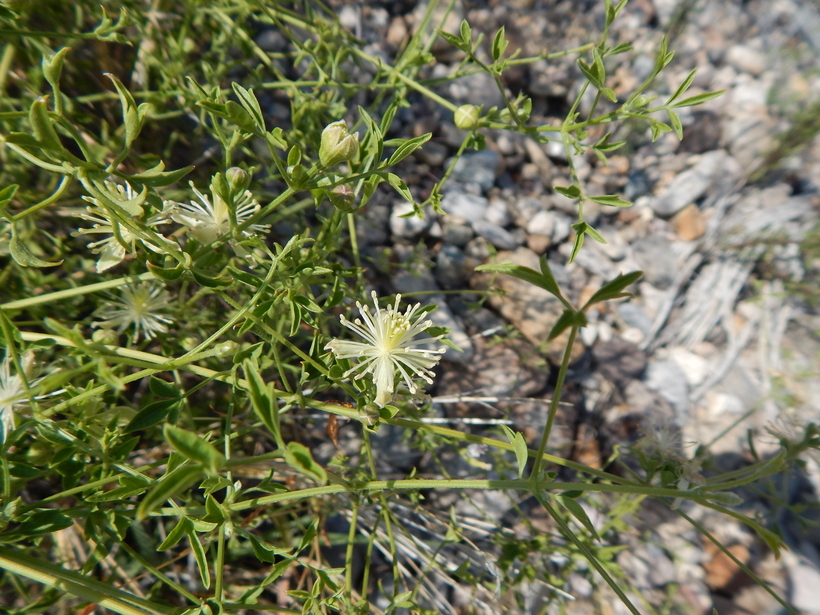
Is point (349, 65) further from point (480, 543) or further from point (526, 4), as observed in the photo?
point (480, 543)

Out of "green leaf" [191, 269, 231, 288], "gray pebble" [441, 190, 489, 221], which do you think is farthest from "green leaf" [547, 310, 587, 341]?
"gray pebble" [441, 190, 489, 221]

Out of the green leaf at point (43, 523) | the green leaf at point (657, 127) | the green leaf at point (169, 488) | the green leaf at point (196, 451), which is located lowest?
the green leaf at point (43, 523)

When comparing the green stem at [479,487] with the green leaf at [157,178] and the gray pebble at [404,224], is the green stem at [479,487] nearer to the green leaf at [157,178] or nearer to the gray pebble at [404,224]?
the green leaf at [157,178]

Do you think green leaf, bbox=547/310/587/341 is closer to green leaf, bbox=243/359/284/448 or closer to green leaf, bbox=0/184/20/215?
green leaf, bbox=243/359/284/448

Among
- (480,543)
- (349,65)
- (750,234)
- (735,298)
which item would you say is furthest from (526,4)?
(480,543)

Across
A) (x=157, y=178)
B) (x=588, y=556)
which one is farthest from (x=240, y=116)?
(x=588, y=556)

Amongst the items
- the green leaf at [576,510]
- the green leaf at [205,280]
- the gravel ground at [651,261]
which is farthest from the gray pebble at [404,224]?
the green leaf at [576,510]
